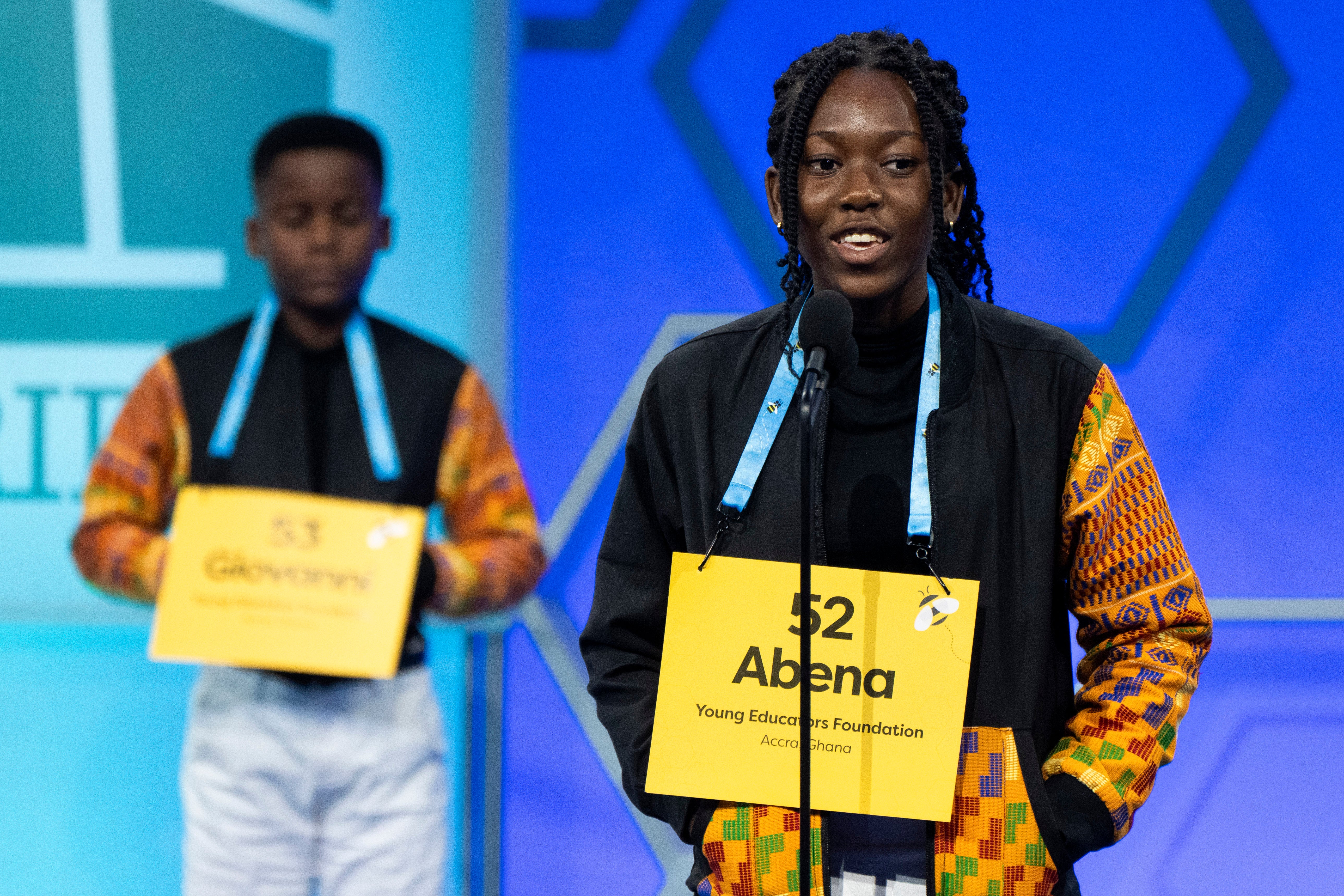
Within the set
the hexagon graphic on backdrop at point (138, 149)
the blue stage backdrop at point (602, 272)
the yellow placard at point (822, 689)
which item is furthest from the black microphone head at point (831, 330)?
the hexagon graphic on backdrop at point (138, 149)

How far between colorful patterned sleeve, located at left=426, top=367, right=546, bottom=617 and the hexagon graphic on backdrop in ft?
1.84

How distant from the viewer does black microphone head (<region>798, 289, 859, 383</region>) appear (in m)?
1.14

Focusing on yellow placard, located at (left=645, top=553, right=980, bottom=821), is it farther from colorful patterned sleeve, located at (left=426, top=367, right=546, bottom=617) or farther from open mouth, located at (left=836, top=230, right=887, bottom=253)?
colorful patterned sleeve, located at (left=426, top=367, right=546, bottom=617)

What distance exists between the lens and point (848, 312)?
1.15 m

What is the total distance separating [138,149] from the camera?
236cm

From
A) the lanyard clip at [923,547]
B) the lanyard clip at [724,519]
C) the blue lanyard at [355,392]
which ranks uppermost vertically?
the blue lanyard at [355,392]

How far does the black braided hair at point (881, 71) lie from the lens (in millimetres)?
1394

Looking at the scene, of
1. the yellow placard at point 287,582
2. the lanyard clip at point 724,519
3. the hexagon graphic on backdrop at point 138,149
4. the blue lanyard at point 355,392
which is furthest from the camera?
the hexagon graphic on backdrop at point 138,149

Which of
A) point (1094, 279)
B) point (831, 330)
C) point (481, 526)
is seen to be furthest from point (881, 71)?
point (1094, 279)

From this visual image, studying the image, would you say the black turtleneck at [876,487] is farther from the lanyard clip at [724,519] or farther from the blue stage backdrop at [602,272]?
the blue stage backdrop at [602,272]

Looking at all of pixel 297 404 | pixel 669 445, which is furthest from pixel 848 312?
pixel 297 404

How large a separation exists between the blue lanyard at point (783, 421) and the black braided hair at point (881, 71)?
0.38 ft

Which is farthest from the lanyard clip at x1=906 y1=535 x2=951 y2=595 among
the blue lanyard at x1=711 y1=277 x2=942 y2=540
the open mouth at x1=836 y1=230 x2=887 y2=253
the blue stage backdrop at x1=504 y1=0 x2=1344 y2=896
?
the blue stage backdrop at x1=504 y1=0 x2=1344 y2=896

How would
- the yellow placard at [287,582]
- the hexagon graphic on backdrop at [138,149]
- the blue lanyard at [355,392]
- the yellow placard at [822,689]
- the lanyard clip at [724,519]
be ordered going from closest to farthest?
the yellow placard at [822,689] < the lanyard clip at [724,519] < the yellow placard at [287,582] < the blue lanyard at [355,392] < the hexagon graphic on backdrop at [138,149]
